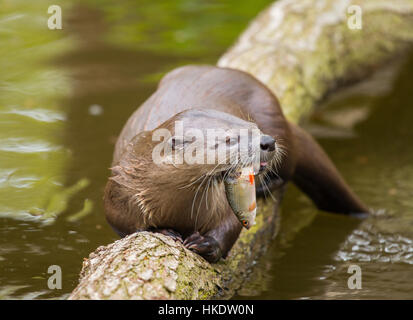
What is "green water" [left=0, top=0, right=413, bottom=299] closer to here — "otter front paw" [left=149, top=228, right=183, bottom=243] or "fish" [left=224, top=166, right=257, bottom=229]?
"otter front paw" [left=149, top=228, right=183, bottom=243]

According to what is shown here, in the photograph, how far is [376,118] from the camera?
17.3 feet

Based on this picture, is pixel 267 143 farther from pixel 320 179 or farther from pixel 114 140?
pixel 114 140

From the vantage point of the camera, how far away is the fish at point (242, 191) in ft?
8.08

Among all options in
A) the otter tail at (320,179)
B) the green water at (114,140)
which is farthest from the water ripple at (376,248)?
the otter tail at (320,179)

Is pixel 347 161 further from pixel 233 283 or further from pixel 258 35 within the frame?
pixel 233 283

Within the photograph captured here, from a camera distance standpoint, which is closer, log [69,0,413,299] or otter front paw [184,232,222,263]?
log [69,0,413,299]

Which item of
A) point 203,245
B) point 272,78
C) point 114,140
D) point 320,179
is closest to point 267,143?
point 203,245

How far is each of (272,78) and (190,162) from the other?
1.72 meters

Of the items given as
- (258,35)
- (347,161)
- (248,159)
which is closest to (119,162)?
(248,159)

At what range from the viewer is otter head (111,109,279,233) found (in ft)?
7.98

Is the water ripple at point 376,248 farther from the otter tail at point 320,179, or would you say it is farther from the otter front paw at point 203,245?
the otter front paw at point 203,245

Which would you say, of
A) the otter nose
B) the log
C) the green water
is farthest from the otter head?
the green water

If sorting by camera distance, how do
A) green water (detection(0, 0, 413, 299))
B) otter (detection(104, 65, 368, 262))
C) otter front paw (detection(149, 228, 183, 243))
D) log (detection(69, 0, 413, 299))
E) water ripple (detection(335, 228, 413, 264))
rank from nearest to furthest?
log (detection(69, 0, 413, 299)) → otter (detection(104, 65, 368, 262)) → otter front paw (detection(149, 228, 183, 243)) → green water (detection(0, 0, 413, 299)) → water ripple (detection(335, 228, 413, 264))
